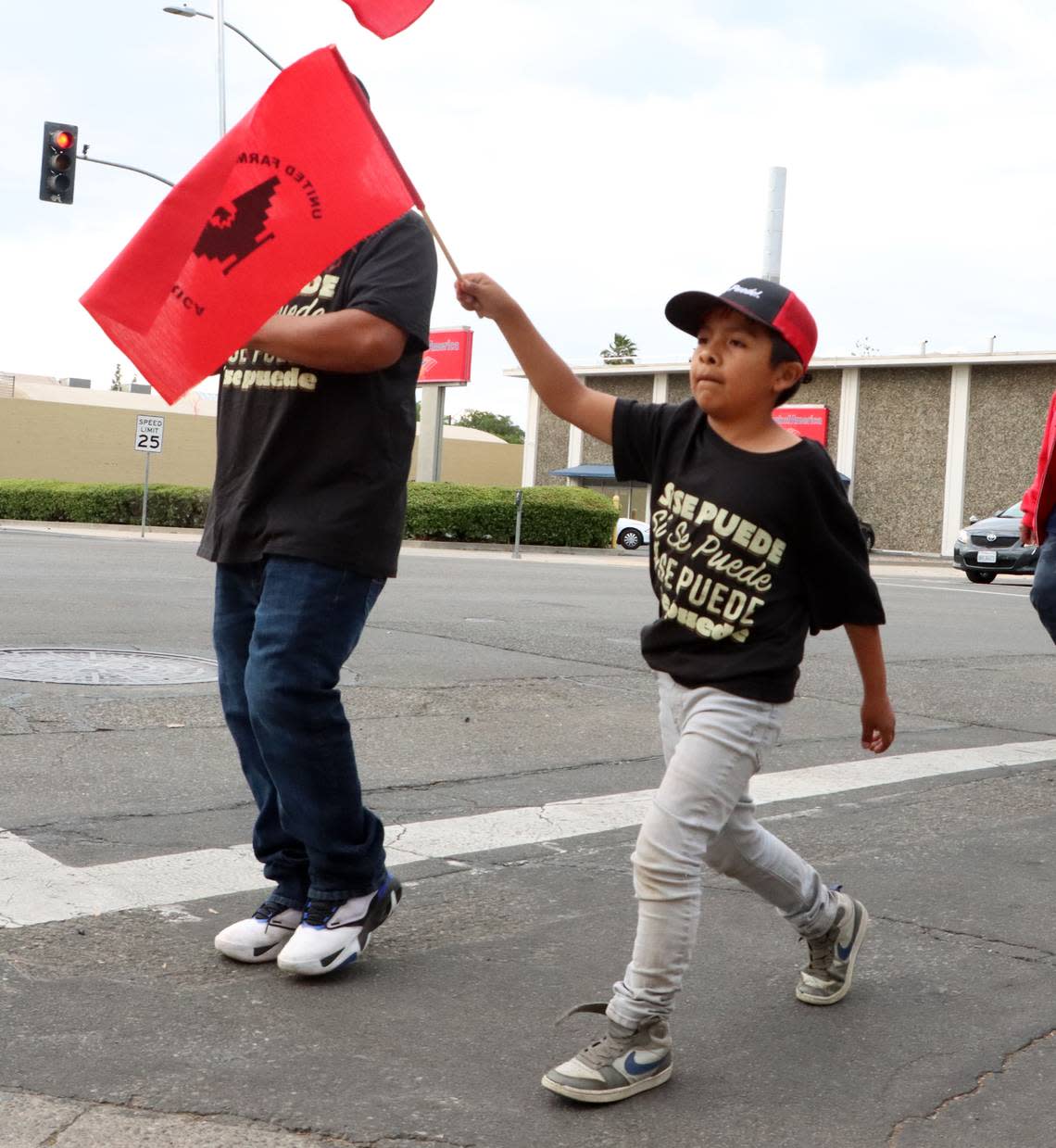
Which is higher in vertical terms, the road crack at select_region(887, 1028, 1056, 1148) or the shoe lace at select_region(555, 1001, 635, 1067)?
the shoe lace at select_region(555, 1001, 635, 1067)

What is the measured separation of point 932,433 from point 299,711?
49155 millimetres

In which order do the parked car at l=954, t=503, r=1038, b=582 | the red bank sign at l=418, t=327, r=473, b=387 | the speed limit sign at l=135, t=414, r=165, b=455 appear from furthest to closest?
the red bank sign at l=418, t=327, r=473, b=387 → the speed limit sign at l=135, t=414, r=165, b=455 → the parked car at l=954, t=503, r=1038, b=582

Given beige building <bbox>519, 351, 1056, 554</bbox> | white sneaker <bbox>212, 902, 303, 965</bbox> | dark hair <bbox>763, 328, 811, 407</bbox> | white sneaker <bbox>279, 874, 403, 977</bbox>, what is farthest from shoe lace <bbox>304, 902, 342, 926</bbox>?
beige building <bbox>519, 351, 1056, 554</bbox>

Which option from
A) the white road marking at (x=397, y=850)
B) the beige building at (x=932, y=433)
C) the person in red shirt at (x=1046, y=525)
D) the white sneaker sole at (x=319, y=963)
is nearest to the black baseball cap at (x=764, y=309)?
the white sneaker sole at (x=319, y=963)

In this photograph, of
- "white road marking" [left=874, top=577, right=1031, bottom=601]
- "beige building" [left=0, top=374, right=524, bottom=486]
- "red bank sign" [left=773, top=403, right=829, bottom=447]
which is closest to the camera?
"white road marking" [left=874, top=577, right=1031, bottom=601]

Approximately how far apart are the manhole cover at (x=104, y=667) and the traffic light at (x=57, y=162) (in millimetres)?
14850

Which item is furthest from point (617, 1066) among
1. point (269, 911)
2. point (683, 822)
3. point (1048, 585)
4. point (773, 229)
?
point (773, 229)

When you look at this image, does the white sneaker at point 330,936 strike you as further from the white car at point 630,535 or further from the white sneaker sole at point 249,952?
the white car at point 630,535

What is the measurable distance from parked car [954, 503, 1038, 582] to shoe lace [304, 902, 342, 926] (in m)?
23.3

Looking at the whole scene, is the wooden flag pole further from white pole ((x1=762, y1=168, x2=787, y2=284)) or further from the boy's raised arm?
white pole ((x1=762, y1=168, x2=787, y2=284))

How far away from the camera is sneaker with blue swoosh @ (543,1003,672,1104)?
287 cm

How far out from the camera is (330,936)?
Answer: 3.47 metres

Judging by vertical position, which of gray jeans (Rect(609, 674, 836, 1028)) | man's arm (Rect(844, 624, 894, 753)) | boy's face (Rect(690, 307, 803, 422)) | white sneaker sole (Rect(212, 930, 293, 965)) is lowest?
white sneaker sole (Rect(212, 930, 293, 965))

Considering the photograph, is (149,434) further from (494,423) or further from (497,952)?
(494,423)
